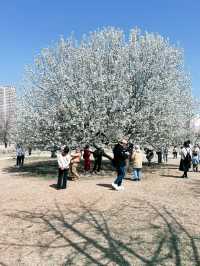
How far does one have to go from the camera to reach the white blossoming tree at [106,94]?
21234mm

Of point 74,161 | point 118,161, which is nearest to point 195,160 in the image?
point 74,161

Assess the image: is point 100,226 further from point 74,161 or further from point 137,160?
point 74,161

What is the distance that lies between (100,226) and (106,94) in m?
11.5

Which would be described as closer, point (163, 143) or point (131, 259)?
point (131, 259)

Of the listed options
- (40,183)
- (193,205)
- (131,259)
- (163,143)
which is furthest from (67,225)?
(163,143)

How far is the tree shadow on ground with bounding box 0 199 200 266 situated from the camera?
26.8ft

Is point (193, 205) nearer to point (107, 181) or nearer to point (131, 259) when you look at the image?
point (131, 259)

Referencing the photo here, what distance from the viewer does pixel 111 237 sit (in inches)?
378

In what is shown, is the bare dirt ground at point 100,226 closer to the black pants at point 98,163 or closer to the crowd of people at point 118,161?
the crowd of people at point 118,161

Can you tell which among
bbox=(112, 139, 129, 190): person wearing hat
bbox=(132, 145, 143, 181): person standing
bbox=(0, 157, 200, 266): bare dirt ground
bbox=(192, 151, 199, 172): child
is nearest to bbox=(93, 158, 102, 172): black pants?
bbox=(132, 145, 143, 181): person standing

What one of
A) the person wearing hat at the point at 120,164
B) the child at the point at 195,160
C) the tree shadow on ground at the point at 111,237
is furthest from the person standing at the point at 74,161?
the child at the point at 195,160

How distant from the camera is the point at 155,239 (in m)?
9.36

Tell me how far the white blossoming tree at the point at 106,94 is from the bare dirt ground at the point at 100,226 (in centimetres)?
493

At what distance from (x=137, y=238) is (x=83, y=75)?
Answer: 45.7 feet
